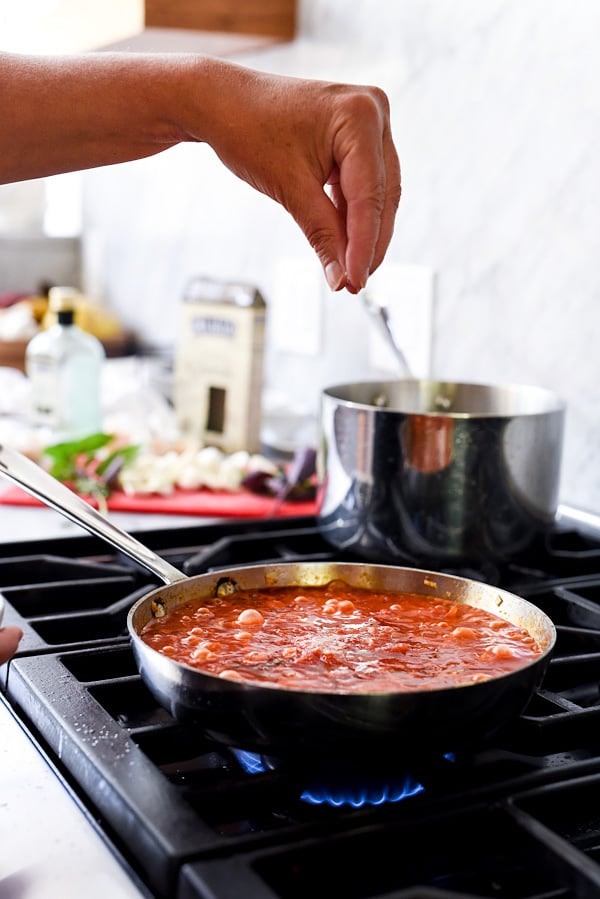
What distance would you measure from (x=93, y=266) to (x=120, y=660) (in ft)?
8.25

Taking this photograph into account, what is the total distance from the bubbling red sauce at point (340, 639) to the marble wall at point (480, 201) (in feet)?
1.98

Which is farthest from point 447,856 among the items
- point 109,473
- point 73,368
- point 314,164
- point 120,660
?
point 73,368

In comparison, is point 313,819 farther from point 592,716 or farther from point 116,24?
point 116,24

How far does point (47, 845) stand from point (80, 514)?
1.04 feet

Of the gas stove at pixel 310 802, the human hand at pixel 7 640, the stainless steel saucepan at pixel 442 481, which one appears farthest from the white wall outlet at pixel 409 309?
the human hand at pixel 7 640

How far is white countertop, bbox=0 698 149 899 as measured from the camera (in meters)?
0.59

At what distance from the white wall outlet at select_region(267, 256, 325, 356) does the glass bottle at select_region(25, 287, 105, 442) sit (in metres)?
0.39

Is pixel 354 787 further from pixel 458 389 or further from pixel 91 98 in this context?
pixel 458 389

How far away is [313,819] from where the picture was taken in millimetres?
643

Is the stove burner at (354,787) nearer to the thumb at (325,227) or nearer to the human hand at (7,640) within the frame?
the human hand at (7,640)

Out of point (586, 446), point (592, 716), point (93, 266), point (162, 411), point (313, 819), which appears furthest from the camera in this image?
point (93, 266)

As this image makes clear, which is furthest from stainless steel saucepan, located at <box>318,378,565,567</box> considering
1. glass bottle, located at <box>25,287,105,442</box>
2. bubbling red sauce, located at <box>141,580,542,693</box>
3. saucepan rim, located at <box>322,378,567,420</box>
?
glass bottle, located at <box>25,287,105,442</box>

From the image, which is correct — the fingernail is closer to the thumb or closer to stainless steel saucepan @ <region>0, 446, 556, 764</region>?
the thumb

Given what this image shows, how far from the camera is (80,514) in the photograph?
894 mm
